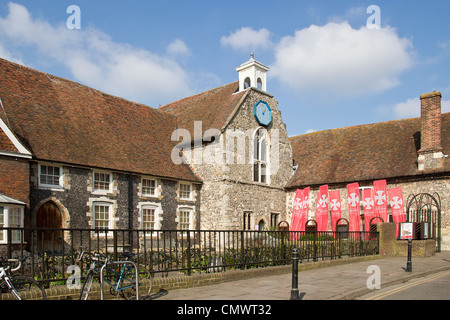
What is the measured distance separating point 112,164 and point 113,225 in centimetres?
292

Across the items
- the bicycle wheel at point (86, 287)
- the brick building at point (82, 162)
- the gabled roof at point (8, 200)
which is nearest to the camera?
the bicycle wheel at point (86, 287)

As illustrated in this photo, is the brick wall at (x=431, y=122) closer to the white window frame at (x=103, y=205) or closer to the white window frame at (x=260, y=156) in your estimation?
the white window frame at (x=260, y=156)

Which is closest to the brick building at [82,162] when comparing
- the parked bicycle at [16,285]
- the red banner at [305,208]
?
the red banner at [305,208]

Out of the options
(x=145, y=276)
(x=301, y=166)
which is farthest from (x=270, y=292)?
(x=301, y=166)

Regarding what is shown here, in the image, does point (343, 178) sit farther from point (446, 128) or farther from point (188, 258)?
point (188, 258)

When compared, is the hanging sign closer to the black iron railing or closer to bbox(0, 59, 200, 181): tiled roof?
the black iron railing

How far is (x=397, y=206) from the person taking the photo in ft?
76.9

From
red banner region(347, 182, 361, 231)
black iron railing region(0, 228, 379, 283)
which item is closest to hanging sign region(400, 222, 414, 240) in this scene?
black iron railing region(0, 228, 379, 283)

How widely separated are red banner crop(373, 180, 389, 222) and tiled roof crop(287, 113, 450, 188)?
959 millimetres

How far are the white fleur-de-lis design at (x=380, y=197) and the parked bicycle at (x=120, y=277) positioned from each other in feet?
61.4

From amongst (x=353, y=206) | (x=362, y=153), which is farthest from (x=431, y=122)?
(x=353, y=206)

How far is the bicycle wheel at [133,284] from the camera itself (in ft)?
26.5

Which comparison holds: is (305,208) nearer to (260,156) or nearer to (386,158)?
(260,156)

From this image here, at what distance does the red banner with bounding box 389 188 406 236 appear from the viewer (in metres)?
23.3
